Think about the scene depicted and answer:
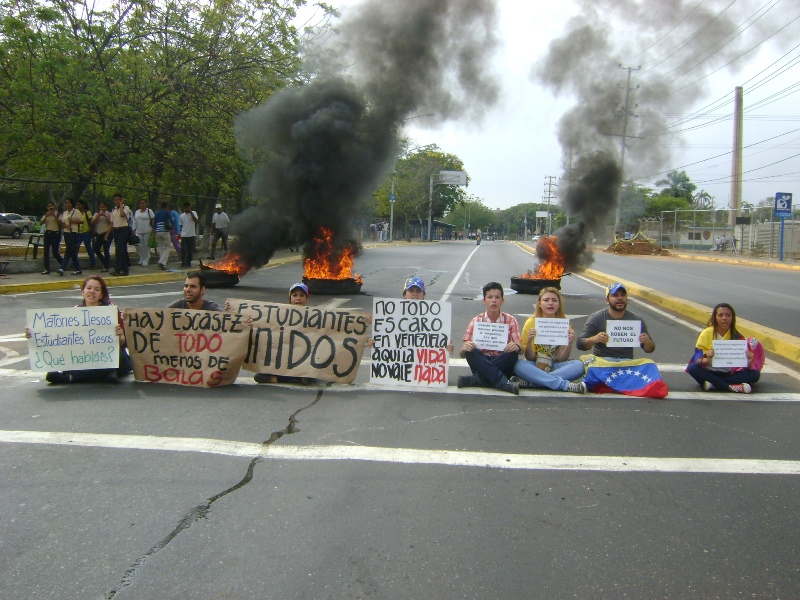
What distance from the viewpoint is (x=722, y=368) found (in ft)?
20.8

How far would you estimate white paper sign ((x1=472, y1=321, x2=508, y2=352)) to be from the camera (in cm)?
636

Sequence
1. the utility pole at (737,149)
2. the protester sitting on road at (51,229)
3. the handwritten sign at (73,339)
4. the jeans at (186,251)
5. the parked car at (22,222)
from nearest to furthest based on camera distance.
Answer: the handwritten sign at (73,339), the protester sitting on road at (51,229), the jeans at (186,251), the utility pole at (737,149), the parked car at (22,222)

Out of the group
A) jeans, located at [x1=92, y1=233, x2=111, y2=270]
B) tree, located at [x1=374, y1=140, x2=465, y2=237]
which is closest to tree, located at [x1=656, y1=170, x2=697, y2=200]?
tree, located at [x1=374, y1=140, x2=465, y2=237]

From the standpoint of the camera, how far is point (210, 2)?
57.0 feet

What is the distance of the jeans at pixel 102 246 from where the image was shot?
610 inches

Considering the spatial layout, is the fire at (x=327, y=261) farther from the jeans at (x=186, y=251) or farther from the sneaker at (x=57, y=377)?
the sneaker at (x=57, y=377)

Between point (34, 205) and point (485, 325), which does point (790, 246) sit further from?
point (34, 205)

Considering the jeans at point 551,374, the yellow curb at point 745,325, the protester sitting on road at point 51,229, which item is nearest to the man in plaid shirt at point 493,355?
the jeans at point 551,374

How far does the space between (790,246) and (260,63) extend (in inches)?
1061

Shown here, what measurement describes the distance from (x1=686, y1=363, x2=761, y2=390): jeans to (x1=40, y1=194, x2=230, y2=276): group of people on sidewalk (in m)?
12.1

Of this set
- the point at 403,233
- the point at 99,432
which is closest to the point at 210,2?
the point at 99,432

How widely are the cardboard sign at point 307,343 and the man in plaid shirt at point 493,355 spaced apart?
3.23ft

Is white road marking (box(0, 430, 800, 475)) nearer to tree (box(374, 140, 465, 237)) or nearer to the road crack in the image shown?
the road crack

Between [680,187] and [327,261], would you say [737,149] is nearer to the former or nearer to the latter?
[327,261]
